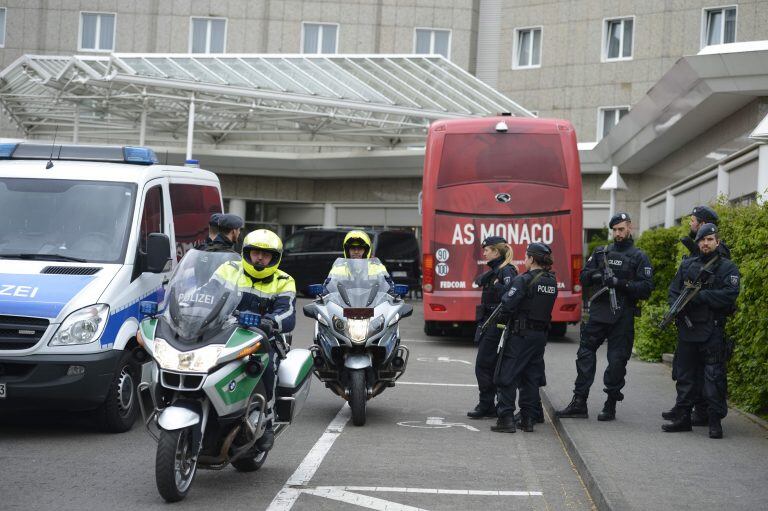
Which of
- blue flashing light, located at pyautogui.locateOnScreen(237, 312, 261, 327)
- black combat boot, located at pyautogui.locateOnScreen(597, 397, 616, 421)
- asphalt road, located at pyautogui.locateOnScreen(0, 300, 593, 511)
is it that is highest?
blue flashing light, located at pyautogui.locateOnScreen(237, 312, 261, 327)

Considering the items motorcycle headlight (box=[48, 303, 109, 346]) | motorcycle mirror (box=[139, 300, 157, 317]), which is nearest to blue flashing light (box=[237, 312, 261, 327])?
motorcycle mirror (box=[139, 300, 157, 317])

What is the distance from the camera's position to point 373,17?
40719 mm

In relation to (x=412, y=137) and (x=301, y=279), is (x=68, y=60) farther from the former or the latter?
(x=412, y=137)

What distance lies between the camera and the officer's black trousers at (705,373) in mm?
9656

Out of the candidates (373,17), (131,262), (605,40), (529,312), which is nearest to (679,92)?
(529,312)

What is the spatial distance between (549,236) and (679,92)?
3.72 m

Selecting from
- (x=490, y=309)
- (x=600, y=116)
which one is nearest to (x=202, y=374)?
(x=490, y=309)

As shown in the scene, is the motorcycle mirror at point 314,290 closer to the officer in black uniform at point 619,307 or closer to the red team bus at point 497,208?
the officer in black uniform at point 619,307

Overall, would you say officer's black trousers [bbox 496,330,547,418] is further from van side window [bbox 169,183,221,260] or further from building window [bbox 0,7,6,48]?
building window [bbox 0,7,6,48]

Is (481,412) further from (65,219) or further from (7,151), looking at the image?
(7,151)

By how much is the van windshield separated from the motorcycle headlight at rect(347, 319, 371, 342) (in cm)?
216

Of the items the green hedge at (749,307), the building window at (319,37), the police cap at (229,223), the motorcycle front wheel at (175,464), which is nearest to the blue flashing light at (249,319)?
the motorcycle front wheel at (175,464)

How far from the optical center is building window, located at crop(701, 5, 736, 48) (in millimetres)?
35656

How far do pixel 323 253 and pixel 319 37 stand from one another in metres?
12.8
